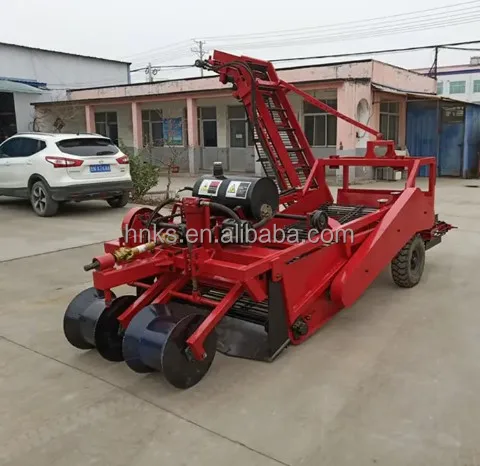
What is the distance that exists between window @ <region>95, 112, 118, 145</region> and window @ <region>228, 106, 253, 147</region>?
6.25 meters

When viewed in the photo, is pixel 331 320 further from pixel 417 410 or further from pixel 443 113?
pixel 443 113

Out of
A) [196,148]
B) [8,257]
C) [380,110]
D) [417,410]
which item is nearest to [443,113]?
[380,110]

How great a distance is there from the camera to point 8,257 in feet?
20.7

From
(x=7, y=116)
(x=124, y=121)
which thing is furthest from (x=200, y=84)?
(x=7, y=116)

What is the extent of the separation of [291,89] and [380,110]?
1234cm

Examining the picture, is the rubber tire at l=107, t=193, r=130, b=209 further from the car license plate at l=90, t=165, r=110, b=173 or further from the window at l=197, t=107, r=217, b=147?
the window at l=197, t=107, r=217, b=147

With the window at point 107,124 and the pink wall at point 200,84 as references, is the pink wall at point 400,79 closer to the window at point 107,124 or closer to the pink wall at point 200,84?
the pink wall at point 200,84

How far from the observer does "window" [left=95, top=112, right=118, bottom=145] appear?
23031 mm

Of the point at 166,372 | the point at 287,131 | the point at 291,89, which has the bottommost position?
the point at 166,372

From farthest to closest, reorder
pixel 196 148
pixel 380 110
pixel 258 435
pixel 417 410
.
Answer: pixel 196 148, pixel 380 110, pixel 417 410, pixel 258 435

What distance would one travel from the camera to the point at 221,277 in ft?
10.2

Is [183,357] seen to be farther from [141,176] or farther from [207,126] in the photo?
[207,126]

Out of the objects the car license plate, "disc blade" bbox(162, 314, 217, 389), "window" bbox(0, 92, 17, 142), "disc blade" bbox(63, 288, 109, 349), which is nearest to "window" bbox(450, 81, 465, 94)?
"window" bbox(0, 92, 17, 142)

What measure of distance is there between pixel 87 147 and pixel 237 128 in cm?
1057
